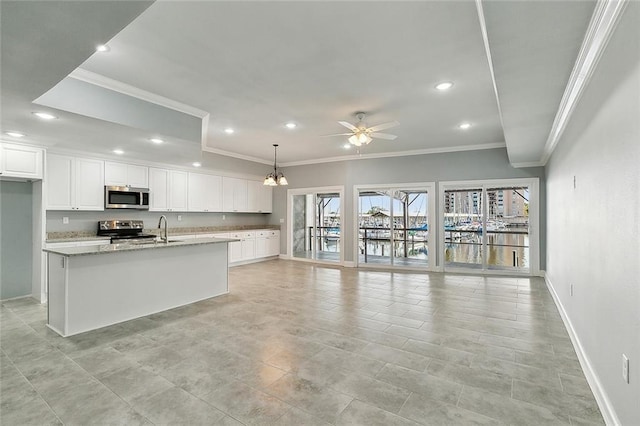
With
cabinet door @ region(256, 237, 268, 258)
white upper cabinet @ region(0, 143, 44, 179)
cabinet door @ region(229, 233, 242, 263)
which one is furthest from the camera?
cabinet door @ region(256, 237, 268, 258)

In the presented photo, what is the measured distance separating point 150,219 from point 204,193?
1326 millimetres

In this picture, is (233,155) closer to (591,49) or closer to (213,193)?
(213,193)

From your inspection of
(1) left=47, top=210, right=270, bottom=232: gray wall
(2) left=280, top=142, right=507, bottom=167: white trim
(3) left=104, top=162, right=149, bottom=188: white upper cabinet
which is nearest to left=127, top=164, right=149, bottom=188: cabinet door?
(3) left=104, top=162, right=149, bottom=188: white upper cabinet

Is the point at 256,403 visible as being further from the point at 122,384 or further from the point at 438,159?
the point at 438,159

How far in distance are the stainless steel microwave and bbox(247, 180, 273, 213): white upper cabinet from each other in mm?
2853

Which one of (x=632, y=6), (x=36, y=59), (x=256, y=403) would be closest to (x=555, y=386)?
(x=256, y=403)

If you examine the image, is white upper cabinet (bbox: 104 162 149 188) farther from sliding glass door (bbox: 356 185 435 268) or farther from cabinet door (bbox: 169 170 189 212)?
sliding glass door (bbox: 356 185 435 268)

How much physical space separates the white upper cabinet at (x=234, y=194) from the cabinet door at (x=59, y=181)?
322 centimetres

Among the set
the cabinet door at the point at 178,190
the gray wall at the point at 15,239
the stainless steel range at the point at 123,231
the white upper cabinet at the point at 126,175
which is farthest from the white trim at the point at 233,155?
the gray wall at the point at 15,239

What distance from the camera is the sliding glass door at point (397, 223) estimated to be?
24.5 feet

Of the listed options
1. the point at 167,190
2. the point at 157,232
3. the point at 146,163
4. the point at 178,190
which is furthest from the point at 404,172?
the point at 157,232

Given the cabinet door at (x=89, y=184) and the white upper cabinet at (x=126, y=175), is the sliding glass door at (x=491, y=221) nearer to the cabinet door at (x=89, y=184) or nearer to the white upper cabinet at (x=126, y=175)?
the white upper cabinet at (x=126, y=175)

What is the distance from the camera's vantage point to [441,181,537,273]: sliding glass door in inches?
264

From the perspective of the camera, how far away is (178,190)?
6.81 meters
